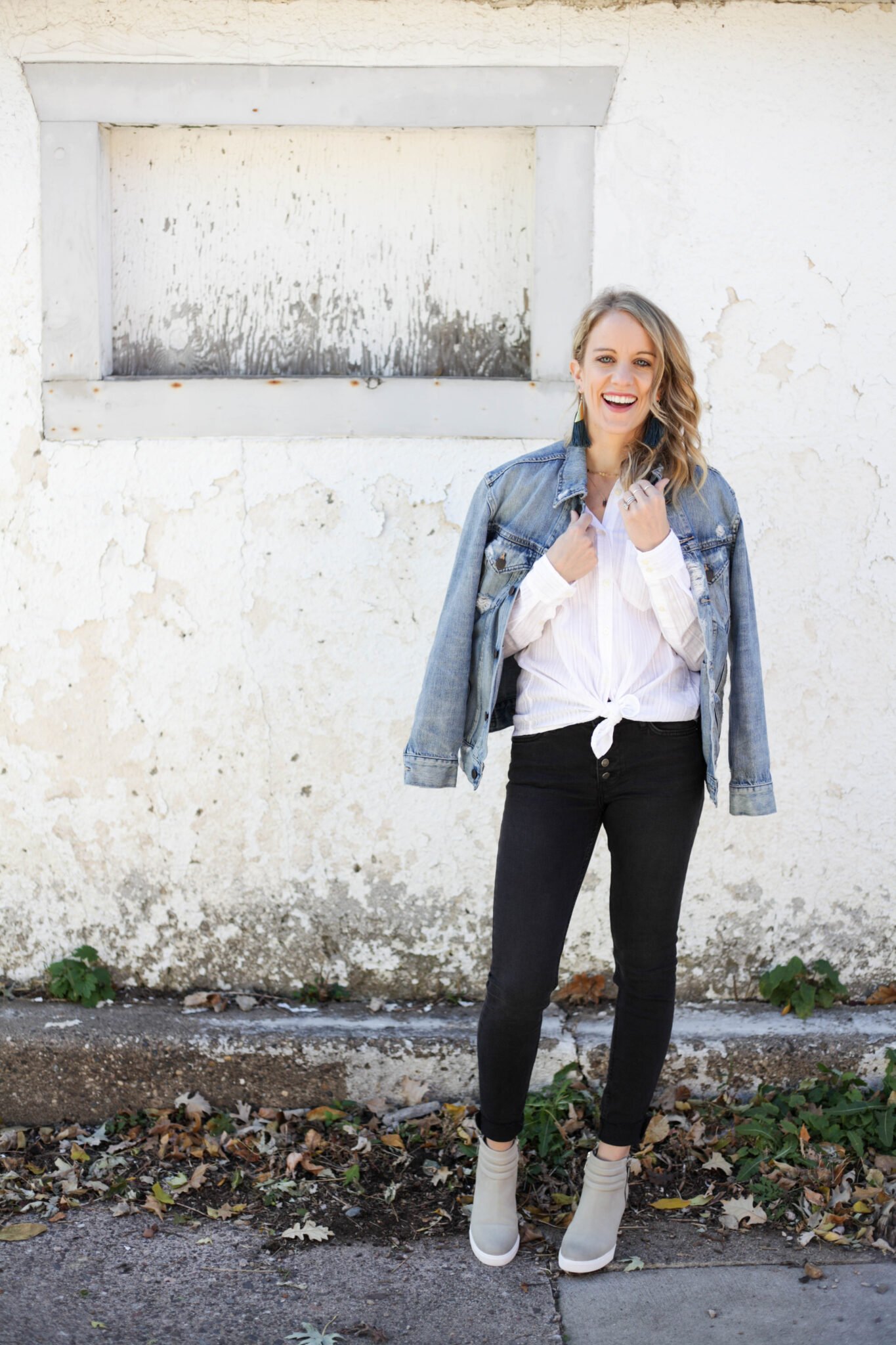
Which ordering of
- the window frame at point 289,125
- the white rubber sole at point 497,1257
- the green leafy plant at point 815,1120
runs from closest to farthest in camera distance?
1. the white rubber sole at point 497,1257
2. the green leafy plant at point 815,1120
3. the window frame at point 289,125

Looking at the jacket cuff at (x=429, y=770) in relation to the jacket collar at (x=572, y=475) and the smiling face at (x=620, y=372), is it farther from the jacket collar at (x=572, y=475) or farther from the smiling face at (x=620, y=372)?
the smiling face at (x=620, y=372)

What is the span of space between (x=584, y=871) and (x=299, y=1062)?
4.24 ft

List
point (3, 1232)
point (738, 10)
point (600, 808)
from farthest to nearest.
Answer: point (738, 10)
point (3, 1232)
point (600, 808)

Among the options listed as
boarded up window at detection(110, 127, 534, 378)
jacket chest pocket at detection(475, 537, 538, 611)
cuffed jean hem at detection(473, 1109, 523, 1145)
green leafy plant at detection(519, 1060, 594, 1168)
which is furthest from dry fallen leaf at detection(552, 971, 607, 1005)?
boarded up window at detection(110, 127, 534, 378)

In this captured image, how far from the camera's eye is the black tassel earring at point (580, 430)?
269 centimetres

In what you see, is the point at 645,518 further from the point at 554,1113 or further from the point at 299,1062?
the point at 299,1062

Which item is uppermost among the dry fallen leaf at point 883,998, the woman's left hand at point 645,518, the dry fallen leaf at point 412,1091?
the woman's left hand at point 645,518

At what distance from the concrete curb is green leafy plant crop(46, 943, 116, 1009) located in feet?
0.43

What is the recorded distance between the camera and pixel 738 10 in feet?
11.0

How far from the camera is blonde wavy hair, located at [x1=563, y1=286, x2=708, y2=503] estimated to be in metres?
2.59

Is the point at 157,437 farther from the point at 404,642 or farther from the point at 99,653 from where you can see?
the point at 404,642

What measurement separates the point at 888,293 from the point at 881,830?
1.61 m

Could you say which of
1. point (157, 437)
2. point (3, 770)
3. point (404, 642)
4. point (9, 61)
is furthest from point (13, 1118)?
point (9, 61)

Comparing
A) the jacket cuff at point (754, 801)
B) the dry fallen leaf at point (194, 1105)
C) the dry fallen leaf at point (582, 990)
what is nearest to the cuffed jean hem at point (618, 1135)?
the jacket cuff at point (754, 801)
